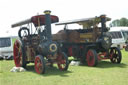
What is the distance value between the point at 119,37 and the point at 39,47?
15.1m

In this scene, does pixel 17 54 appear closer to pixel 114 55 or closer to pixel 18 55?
pixel 18 55

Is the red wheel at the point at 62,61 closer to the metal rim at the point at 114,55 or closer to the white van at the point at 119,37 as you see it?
the metal rim at the point at 114,55

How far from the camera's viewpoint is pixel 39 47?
8.27 m

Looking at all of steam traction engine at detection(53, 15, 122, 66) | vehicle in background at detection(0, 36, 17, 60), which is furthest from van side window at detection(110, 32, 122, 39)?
vehicle in background at detection(0, 36, 17, 60)

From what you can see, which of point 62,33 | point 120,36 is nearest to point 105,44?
point 62,33

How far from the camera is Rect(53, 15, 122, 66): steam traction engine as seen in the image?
10.0m

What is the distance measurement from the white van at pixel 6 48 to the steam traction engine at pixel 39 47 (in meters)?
4.24

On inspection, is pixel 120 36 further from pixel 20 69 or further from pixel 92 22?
pixel 20 69

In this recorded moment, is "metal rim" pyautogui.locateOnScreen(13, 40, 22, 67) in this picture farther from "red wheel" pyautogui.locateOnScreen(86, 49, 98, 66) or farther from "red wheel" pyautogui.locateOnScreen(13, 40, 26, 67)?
"red wheel" pyautogui.locateOnScreen(86, 49, 98, 66)

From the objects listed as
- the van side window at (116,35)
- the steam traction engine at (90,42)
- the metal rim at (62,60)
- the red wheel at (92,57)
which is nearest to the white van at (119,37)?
the van side window at (116,35)

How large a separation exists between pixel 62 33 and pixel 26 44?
11.0 ft

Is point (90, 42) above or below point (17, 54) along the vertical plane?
above

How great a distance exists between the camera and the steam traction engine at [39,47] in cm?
795

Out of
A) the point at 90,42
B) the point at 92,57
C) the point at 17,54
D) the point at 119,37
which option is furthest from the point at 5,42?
the point at 119,37
